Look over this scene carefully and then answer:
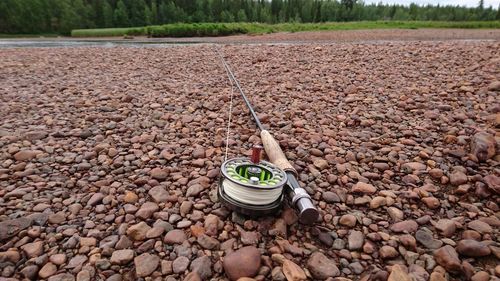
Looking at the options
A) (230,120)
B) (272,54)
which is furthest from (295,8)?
(230,120)

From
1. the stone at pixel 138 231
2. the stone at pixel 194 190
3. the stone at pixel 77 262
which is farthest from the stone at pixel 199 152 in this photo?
the stone at pixel 77 262

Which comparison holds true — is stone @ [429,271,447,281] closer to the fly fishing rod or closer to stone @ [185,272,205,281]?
the fly fishing rod

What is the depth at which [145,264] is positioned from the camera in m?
1.65

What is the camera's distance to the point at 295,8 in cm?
7656

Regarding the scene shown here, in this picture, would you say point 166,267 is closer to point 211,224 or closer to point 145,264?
point 145,264

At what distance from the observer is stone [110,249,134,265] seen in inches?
65.3

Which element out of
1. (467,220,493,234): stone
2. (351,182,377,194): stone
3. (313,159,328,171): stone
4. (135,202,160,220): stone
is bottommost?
(135,202,160,220): stone

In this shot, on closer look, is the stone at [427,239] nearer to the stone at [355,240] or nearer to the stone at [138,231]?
the stone at [355,240]

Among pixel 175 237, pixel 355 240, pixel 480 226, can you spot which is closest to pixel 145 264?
pixel 175 237

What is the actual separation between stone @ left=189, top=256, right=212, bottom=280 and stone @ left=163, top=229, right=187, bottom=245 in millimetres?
195

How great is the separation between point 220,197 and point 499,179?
2154 millimetres

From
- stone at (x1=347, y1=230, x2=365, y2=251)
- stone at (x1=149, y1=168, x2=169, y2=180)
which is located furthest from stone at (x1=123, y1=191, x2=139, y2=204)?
stone at (x1=347, y1=230, x2=365, y2=251)

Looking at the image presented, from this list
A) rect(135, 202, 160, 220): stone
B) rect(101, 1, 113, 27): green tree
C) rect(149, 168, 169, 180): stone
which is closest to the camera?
rect(135, 202, 160, 220): stone

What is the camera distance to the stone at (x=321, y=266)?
161 centimetres
